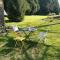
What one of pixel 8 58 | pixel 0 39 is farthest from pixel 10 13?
pixel 8 58

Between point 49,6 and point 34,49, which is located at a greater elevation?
point 34,49

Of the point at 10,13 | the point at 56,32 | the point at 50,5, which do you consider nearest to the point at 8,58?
the point at 56,32

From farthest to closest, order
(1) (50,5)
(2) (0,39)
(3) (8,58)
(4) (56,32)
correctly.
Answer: (1) (50,5), (4) (56,32), (2) (0,39), (3) (8,58)

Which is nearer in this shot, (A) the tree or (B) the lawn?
(B) the lawn

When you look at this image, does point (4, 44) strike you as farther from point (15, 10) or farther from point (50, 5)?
point (50, 5)

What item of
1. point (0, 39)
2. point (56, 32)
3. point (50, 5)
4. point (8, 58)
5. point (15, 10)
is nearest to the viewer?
point (8, 58)

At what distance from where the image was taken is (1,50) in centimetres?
Answer: 637

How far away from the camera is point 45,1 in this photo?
2705 cm

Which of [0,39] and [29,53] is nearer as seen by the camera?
[29,53]

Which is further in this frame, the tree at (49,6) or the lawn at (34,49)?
the tree at (49,6)

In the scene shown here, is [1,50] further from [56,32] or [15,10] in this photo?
[15,10]

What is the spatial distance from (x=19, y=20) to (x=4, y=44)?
20.6ft

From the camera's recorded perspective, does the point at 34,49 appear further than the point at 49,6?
No

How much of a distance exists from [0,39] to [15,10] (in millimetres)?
5628
